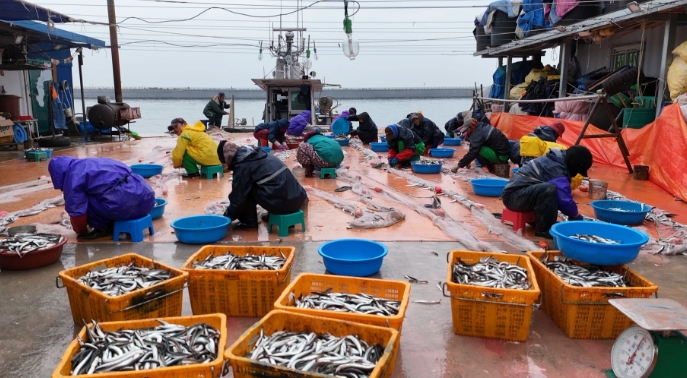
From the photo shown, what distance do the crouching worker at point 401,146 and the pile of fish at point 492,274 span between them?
7.68m

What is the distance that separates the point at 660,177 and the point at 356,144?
952 cm

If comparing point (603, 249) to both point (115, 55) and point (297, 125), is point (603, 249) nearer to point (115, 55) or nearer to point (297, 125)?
point (297, 125)

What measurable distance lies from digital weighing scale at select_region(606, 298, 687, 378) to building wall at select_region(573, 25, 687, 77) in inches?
448

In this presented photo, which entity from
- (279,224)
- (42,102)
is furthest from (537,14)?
(42,102)

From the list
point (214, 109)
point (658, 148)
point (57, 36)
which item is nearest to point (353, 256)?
point (658, 148)

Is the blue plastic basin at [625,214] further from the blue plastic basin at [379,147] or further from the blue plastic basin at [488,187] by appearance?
the blue plastic basin at [379,147]

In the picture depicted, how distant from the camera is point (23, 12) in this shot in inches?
446

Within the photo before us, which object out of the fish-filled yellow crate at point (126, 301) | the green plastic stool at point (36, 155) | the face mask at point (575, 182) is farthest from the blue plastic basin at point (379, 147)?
the fish-filled yellow crate at point (126, 301)

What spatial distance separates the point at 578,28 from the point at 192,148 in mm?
10280

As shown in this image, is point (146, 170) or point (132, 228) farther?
point (146, 170)

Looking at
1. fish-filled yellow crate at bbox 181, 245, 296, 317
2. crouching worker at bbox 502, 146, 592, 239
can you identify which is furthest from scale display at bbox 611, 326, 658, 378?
crouching worker at bbox 502, 146, 592, 239

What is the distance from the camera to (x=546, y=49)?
18.6m

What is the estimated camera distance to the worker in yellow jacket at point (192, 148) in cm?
995

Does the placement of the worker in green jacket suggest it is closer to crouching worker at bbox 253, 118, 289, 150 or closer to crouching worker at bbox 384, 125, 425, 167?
crouching worker at bbox 253, 118, 289, 150
